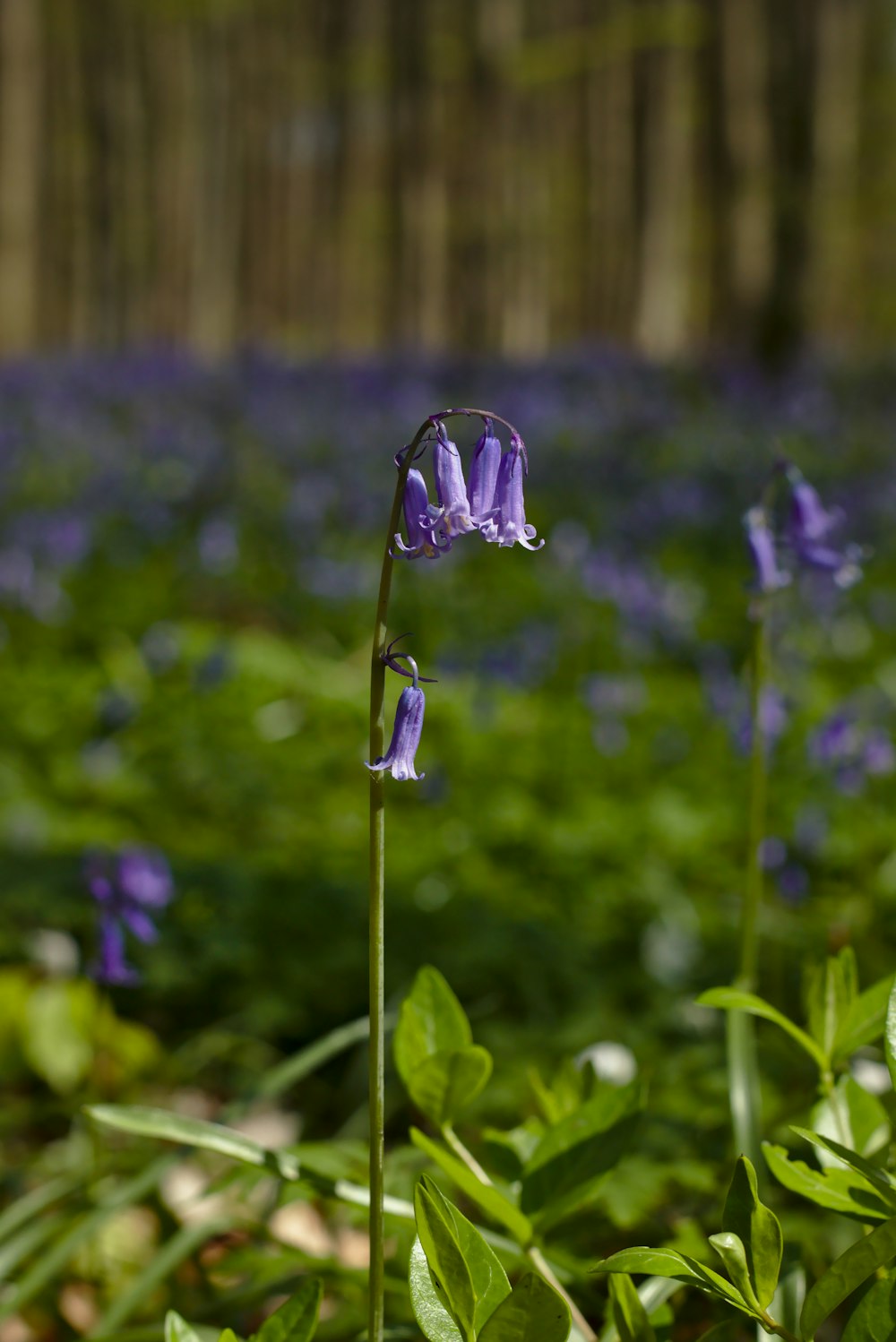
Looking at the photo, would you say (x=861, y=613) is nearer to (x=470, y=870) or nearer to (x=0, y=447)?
(x=470, y=870)

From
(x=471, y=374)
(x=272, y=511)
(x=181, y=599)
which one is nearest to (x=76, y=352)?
(x=471, y=374)

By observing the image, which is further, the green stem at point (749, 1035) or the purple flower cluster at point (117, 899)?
the purple flower cluster at point (117, 899)

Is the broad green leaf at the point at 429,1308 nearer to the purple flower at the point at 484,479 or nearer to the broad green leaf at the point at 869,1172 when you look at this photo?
the broad green leaf at the point at 869,1172

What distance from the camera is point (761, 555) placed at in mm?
1649

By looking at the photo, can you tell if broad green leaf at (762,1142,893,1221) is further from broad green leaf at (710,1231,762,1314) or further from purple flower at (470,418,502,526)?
purple flower at (470,418,502,526)

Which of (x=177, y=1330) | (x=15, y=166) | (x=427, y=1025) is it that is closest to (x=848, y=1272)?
(x=427, y=1025)

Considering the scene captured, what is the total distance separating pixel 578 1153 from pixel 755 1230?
10.0 inches

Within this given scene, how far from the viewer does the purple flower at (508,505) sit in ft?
3.70

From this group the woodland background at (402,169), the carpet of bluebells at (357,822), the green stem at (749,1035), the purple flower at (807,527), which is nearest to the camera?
the green stem at (749,1035)

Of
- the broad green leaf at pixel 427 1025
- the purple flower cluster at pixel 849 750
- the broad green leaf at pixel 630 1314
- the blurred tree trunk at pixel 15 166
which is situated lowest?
the broad green leaf at pixel 630 1314

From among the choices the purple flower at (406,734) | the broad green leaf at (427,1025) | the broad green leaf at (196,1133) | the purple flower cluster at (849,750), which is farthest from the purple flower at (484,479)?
the purple flower cluster at (849,750)

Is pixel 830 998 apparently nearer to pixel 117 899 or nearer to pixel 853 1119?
pixel 853 1119

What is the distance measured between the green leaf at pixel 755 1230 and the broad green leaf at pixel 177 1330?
16.6 inches

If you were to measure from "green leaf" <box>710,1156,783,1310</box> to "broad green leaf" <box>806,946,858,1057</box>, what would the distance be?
271mm
